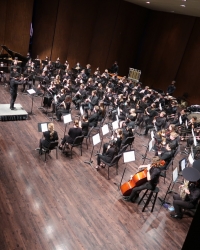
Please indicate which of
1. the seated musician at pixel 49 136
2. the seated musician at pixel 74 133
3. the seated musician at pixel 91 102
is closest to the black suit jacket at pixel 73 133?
the seated musician at pixel 74 133

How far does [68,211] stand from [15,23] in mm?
14202

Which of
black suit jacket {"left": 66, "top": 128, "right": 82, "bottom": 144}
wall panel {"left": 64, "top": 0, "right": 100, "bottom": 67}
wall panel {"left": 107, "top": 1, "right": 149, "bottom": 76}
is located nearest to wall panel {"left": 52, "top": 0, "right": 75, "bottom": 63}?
wall panel {"left": 64, "top": 0, "right": 100, "bottom": 67}

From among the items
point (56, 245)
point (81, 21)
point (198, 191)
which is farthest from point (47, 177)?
point (81, 21)

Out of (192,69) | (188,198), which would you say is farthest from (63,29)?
(188,198)

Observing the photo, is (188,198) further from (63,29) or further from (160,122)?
(63,29)

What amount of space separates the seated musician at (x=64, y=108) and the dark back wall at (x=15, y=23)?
8.57m

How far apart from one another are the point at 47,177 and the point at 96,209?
5.56ft

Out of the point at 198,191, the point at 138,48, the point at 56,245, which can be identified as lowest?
the point at 56,245

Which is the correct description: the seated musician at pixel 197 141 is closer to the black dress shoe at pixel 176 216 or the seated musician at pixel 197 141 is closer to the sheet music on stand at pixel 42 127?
the black dress shoe at pixel 176 216

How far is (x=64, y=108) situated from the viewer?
34.4 feet

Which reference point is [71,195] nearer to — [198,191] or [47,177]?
[47,177]

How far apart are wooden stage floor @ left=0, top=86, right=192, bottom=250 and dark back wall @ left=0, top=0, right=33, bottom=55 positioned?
1050cm

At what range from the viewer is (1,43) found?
1611 cm

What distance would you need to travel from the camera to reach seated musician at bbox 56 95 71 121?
34.0 feet
